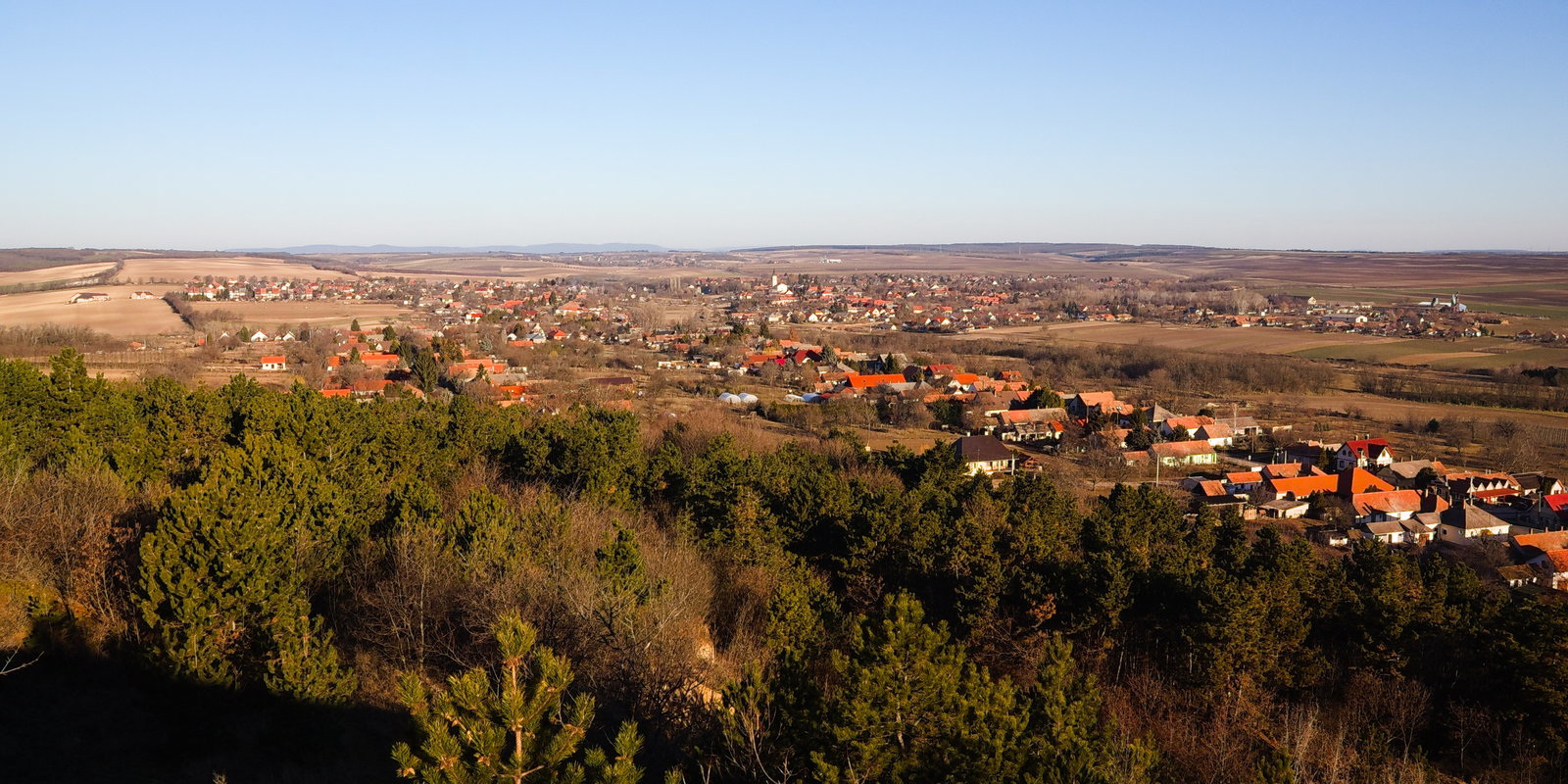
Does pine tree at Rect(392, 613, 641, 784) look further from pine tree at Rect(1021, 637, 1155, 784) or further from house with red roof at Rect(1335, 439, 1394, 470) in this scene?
house with red roof at Rect(1335, 439, 1394, 470)

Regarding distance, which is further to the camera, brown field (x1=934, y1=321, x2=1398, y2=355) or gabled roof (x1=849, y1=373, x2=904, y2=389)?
brown field (x1=934, y1=321, x2=1398, y2=355)

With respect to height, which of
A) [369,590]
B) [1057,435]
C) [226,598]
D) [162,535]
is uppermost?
[162,535]

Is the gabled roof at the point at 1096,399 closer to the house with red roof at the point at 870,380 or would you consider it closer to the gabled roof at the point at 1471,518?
the house with red roof at the point at 870,380

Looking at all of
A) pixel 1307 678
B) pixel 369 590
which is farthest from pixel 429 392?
pixel 1307 678

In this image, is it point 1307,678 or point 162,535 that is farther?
point 1307,678

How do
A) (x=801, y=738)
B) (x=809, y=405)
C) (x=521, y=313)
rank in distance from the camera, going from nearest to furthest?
(x=801, y=738), (x=809, y=405), (x=521, y=313)

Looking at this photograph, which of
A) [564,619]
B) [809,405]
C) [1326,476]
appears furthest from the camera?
[809,405]

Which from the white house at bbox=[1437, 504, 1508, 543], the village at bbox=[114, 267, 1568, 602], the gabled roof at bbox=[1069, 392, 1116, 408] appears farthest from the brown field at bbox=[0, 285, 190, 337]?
the white house at bbox=[1437, 504, 1508, 543]

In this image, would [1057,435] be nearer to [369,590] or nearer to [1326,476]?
[1326,476]
